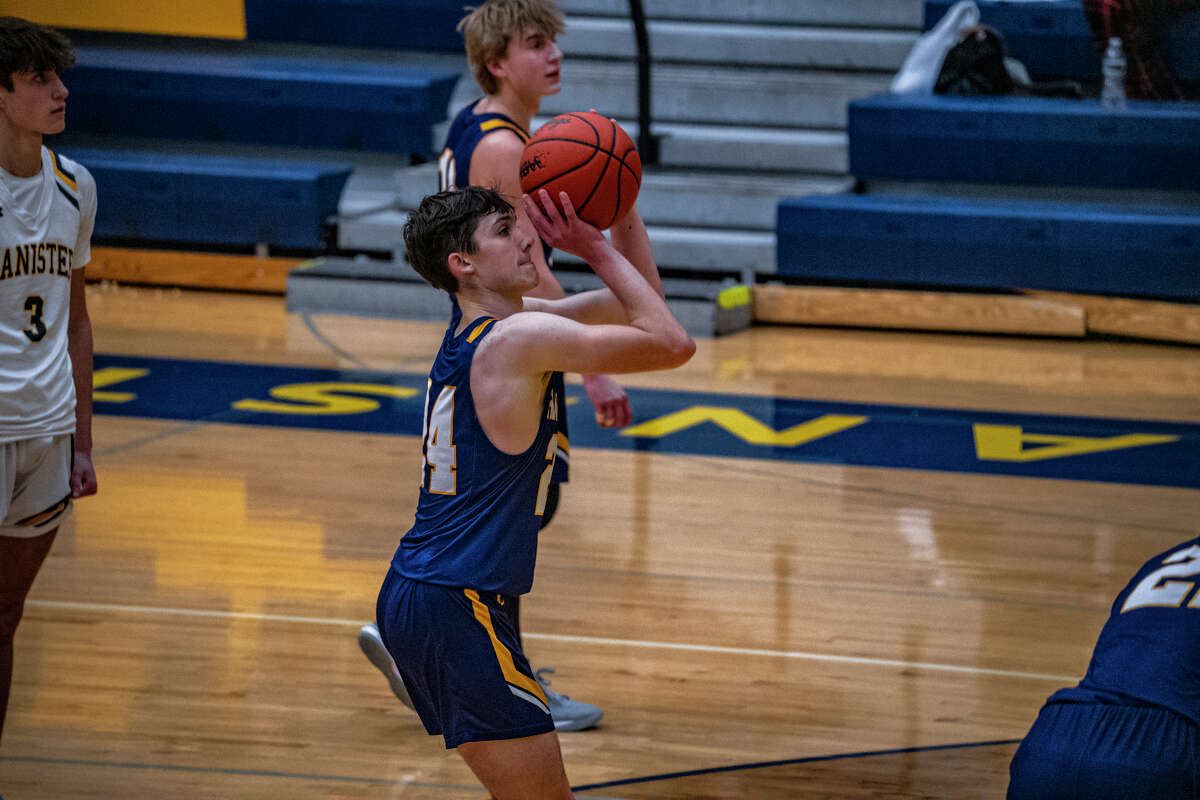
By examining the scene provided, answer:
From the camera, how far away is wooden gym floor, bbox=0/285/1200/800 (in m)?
3.38

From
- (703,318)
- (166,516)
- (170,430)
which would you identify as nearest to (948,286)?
(703,318)

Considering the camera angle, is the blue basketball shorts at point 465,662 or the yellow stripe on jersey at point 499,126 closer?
the blue basketball shorts at point 465,662

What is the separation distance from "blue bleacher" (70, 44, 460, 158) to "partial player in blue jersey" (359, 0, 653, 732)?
6.30 metres

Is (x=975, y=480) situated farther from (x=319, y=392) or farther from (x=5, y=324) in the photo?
(x=5, y=324)

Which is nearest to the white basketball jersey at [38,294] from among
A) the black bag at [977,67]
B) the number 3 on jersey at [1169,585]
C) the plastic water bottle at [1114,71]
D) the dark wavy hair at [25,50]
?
the dark wavy hair at [25,50]

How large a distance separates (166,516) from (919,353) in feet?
14.1

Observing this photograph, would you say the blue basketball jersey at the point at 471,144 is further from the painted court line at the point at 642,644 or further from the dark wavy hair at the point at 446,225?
the dark wavy hair at the point at 446,225

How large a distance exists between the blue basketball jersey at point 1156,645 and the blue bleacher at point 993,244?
627 centimetres

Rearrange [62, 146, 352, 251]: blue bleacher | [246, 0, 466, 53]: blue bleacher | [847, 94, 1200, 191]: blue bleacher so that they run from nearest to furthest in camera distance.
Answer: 1. [847, 94, 1200, 191]: blue bleacher
2. [62, 146, 352, 251]: blue bleacher
3. [246, 0, 466, 53]: blue bleacher

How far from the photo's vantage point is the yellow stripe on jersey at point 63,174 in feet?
10.0

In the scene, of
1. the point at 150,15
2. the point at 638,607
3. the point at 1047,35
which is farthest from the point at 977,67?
the point at 638,607

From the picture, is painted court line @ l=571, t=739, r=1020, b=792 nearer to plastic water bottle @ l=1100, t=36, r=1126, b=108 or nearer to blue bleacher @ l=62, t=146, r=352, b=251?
plastic water bottle @ l=1100, t=36, r=1126, b=108

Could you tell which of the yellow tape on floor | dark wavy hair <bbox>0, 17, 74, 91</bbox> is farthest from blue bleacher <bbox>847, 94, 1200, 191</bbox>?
dark wavy hair <bbox>0, 17, 74, 91</bbox>

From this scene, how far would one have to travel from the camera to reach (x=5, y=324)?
293cm
